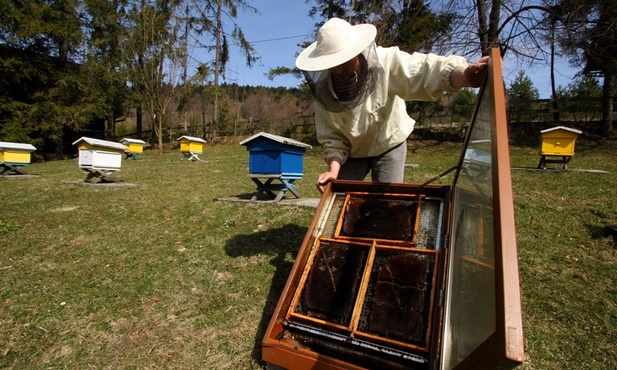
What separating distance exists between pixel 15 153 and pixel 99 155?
358 centimetres

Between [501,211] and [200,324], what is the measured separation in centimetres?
200

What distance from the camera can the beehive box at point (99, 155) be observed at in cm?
720

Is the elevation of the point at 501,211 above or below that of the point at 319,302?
above

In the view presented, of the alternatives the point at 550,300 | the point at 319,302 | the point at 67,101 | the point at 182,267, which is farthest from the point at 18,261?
the point at 67,101

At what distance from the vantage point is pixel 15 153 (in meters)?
9.00

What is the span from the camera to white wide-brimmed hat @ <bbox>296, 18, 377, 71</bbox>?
176 cm

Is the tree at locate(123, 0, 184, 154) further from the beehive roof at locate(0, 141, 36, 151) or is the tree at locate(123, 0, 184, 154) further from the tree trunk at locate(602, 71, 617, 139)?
the tree trunk at locate(602, 71, 617, 139)

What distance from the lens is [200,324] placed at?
2.23m

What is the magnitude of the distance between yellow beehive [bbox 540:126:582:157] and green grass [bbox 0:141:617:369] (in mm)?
2566

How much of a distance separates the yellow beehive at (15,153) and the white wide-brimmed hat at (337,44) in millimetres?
9678

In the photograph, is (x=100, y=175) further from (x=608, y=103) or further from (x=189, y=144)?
(x=608, y=103)

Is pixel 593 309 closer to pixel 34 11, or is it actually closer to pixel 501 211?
pixel 501 211

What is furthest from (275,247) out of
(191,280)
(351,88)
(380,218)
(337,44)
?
(337,44)

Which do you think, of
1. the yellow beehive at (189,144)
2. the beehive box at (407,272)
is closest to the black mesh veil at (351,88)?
the beehive box at (407,272)
